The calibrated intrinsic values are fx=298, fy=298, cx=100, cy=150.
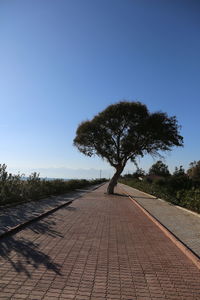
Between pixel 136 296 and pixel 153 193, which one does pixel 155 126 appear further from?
pixel 136 296

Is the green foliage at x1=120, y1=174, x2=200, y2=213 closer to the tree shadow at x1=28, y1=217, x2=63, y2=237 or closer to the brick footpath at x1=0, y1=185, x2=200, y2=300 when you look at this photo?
the brick footpath at x1=0, y1=185, x2=200, y2=300

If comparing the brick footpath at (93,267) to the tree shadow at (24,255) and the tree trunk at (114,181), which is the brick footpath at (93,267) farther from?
the tree trunk at (114,181)

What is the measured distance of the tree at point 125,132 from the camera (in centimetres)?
2809

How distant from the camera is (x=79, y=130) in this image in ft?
97.9

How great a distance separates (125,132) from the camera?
96.1ft

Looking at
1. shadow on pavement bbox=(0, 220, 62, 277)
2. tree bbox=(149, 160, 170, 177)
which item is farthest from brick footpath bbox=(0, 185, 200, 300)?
tree bbox=(149, 160, 170, 177)

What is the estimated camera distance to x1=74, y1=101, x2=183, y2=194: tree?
92.2 ft

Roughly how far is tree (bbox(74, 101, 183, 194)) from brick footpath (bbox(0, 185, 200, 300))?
65.0ft

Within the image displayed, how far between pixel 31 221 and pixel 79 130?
20.0 metres

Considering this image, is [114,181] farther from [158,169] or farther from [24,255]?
[158,169]

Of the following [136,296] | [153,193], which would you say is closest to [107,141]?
[153,193]

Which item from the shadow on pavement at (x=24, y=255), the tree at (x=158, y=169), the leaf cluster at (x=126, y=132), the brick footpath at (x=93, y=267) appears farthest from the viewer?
the tree at (x=158, y=169)

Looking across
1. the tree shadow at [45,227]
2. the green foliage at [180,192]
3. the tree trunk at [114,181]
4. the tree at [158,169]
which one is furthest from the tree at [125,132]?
the tree at [158,169]

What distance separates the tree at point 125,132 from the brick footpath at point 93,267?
780 inches
